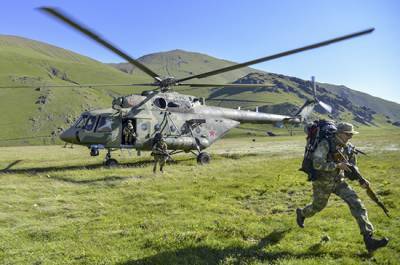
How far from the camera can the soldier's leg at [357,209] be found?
8.10 metres

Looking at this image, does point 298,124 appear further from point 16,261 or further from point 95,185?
point 16,261

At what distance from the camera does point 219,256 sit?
8.42m

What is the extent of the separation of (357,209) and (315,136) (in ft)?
6.19

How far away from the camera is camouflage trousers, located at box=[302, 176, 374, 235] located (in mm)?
8203

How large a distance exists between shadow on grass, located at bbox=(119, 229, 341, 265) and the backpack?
1.85 meters

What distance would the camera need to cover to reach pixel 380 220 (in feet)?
34.2

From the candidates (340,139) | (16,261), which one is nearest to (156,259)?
(16,261)

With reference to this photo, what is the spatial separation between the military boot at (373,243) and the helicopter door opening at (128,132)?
17006 mm

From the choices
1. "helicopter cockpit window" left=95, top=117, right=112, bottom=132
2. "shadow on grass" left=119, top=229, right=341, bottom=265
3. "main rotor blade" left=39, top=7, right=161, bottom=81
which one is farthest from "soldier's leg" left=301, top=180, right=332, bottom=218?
"helicopter cockpit window" left=95, top=117, right=112, bottom=132

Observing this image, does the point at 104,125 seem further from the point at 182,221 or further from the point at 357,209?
the point at 357,209

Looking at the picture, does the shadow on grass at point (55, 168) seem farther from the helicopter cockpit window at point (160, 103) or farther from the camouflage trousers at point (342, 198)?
the camouflage trousers at point (342, 198)

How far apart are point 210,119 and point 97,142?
26.1ft

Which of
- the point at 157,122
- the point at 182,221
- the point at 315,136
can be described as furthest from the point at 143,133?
the point at 315,136

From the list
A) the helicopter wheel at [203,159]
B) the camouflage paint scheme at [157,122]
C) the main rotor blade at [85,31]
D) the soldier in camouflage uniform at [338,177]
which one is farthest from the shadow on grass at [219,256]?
the helicopter wheel at [203,159]
